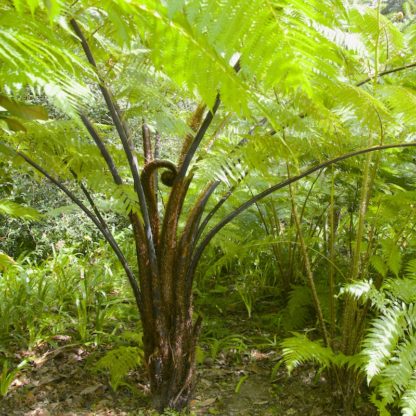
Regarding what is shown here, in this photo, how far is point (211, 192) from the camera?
174cm

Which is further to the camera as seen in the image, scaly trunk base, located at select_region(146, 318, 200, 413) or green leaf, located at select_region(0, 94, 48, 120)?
scaly trunk base, located at select_region(146, 318, 200, 413)

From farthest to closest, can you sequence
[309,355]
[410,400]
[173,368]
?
[173,368], [309,355], [410,400]

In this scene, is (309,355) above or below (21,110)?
below

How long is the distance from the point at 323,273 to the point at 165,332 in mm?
1335

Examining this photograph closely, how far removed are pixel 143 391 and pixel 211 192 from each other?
99 cm

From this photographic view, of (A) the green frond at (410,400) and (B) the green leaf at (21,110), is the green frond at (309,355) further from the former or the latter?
(B) the green leaf at (21,110)

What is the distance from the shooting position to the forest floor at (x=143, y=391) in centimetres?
192

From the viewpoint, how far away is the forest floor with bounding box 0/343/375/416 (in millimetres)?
1916

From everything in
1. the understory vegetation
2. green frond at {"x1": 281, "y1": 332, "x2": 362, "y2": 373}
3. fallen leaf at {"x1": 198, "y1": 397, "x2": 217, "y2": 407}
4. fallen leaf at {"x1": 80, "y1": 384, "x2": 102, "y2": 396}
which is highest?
the understory vegetation

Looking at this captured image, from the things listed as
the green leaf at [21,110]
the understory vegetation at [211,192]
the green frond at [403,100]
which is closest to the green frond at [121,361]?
the understory vegetation at [211,192]

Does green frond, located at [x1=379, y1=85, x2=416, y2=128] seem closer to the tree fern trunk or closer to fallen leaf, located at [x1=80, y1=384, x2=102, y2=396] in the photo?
the tree fern trunk

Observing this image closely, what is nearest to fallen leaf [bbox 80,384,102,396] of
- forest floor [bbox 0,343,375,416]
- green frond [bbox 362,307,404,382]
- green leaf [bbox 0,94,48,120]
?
forest floor [bbox 0,343,375,416]

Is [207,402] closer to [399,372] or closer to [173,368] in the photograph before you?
[173,368]

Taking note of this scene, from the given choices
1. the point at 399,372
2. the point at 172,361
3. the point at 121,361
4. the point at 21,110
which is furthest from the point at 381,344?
the point at 21,110
